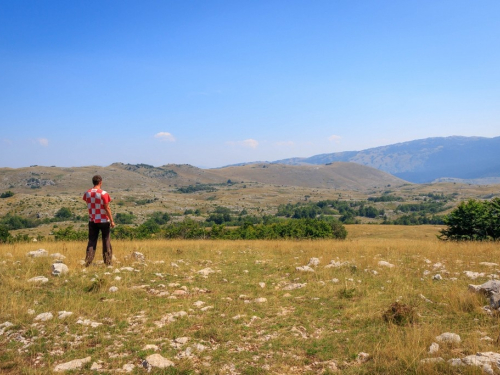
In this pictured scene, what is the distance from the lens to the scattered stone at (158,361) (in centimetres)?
465

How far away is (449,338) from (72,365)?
588cm

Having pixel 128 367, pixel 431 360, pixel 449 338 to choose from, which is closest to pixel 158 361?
pixel 128 367

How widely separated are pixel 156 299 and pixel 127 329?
1.63m

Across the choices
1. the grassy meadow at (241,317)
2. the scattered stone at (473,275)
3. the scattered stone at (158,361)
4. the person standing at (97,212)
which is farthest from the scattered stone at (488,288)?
the person standing at (97,212)

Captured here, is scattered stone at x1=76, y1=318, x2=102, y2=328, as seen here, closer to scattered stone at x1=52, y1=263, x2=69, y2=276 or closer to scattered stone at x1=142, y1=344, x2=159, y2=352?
scattered stone at x1=142, y1=344, x2=159, y2=352

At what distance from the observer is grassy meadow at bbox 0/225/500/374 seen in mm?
4793

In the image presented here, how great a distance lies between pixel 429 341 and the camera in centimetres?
509

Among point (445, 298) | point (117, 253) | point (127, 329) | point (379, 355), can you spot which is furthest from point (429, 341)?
point (117, 253)

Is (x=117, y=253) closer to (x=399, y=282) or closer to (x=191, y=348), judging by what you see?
(x=191, y=348)

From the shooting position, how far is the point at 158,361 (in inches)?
186

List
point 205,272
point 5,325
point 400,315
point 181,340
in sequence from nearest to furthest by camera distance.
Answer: point 181,340, point 5,325, point 400,315, point 205,272

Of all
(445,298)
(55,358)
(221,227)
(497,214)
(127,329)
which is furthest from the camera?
(221,227)

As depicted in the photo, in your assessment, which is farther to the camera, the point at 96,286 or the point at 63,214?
the point at 63,214

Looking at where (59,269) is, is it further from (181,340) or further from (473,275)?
(473,275)
